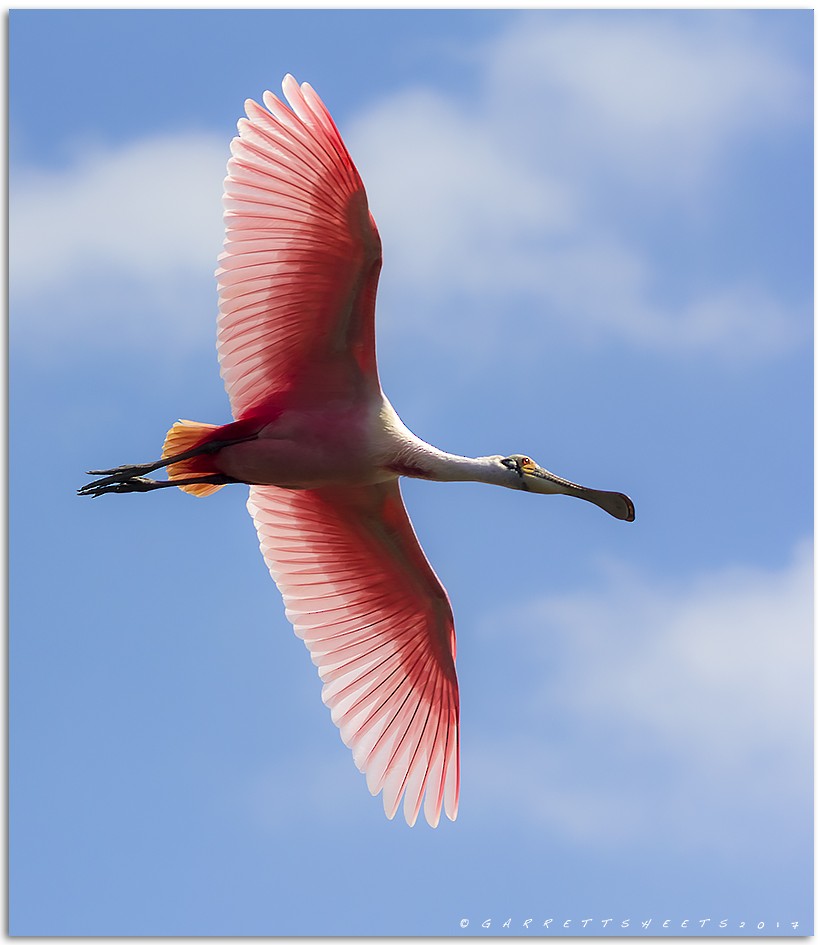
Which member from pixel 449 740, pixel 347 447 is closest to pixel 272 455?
pixel 347 447

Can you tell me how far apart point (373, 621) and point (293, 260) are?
2574mm

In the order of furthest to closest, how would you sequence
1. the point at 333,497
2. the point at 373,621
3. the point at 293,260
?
the point at 373,621 → the point at 333,497 → the point at 293,260

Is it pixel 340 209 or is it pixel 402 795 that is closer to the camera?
pixel 340 209

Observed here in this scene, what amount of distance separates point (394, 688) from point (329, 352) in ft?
7.60

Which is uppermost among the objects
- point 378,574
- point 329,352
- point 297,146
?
point 297,146

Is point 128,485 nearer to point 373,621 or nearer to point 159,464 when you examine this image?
point 159,464

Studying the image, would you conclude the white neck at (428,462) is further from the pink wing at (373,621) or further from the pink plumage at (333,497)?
the pink wing at (373,621)

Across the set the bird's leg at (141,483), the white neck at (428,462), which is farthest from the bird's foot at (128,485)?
the white neck at (428,462)

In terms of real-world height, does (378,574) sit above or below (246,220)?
below

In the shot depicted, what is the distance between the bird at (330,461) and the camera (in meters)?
11.7

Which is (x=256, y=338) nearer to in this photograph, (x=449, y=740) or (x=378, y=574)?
(x=378, y=574)

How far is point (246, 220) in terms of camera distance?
11.8m

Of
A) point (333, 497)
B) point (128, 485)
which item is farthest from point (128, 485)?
point (333, 497)

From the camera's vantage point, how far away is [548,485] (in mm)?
12281
